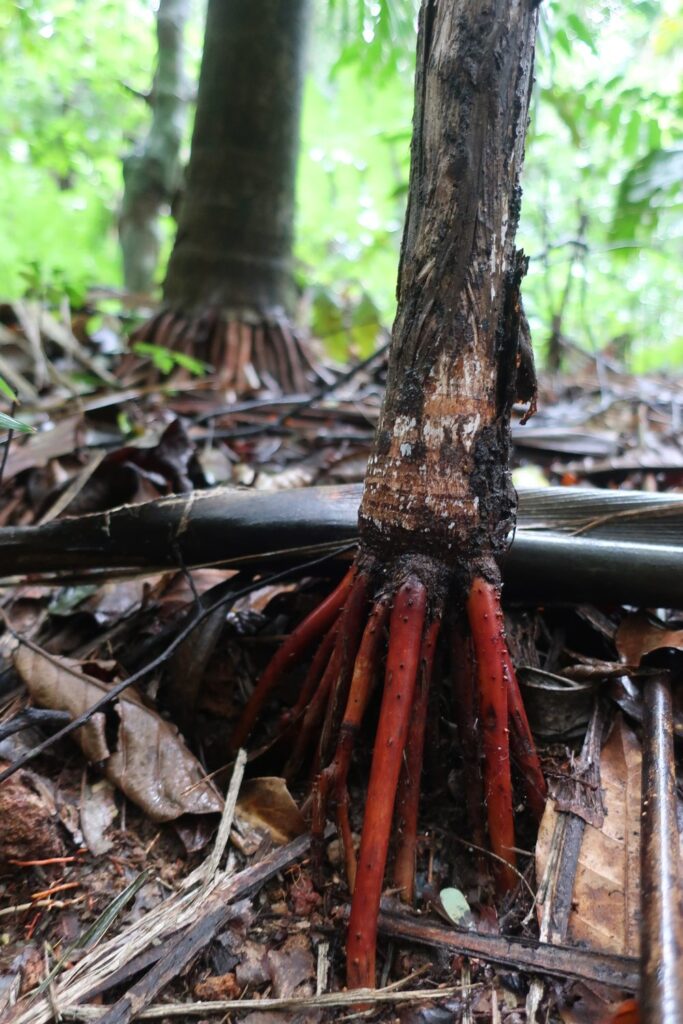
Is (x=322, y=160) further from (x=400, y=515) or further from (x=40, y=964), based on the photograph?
(x=40, y=964)

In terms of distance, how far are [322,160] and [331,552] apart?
8171 mm

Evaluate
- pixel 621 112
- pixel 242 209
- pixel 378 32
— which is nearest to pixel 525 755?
pixel 378 32

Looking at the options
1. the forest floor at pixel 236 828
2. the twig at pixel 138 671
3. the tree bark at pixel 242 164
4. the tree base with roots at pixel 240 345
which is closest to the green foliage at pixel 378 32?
the tree bark at pixel 242 164

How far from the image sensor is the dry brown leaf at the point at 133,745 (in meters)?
1.42

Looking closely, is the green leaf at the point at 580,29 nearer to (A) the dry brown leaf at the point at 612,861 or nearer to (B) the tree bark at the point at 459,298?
(B) the tree bark at the point at 459,298

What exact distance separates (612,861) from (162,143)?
6017 mm

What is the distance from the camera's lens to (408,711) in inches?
47.1

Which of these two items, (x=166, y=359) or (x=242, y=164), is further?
(x=242, y=164)

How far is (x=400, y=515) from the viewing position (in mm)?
1253

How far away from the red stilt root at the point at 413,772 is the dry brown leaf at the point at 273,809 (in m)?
0.23

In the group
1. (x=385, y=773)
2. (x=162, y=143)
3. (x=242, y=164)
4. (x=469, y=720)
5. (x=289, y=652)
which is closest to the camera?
(x=385, y=773)

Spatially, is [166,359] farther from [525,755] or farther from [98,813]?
[525,755]

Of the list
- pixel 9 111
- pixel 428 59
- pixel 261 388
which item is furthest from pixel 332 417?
pixel 9 111

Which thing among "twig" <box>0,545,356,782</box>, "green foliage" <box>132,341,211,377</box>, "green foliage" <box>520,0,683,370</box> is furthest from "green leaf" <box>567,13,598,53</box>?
"twig" <box>0,545,356,782</box>
